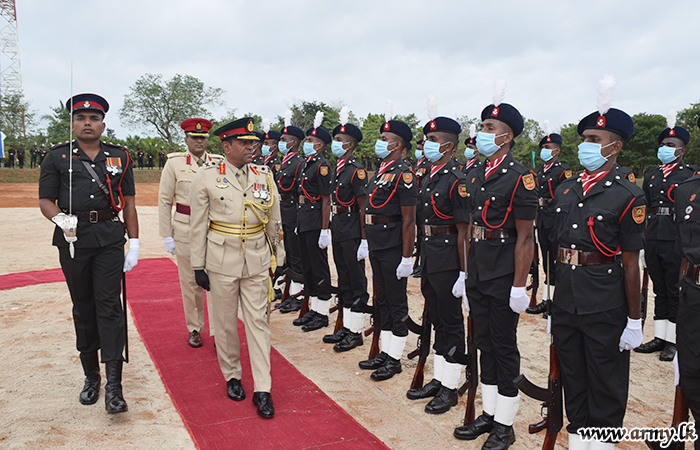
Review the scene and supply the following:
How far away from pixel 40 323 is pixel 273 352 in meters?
2.91

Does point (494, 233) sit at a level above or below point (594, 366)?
above

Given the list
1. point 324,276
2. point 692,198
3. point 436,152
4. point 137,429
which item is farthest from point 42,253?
point 692,198

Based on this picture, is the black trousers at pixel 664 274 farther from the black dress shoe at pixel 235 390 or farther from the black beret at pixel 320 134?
the black dress shoe at pixel 235 390

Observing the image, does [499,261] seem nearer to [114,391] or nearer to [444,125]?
[444,125]

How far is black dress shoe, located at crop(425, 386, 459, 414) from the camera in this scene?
402cm

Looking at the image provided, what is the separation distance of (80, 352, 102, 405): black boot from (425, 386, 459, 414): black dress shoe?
2.72 m

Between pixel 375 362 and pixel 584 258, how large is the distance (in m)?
2.53

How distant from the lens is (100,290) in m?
3.96

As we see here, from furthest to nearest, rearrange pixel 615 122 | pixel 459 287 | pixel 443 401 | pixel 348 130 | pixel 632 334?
pixel 348 130 < pixel 443 401 < pixel 459 287 < pixel 615 122 < pixel 632 334

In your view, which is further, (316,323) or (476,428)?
(316,323)

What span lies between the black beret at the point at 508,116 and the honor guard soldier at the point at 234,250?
1.94 metres

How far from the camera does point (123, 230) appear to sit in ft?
13.7

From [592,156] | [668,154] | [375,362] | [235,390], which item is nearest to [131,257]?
[235,390]

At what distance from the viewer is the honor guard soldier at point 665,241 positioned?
534 cm
